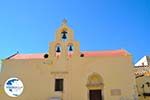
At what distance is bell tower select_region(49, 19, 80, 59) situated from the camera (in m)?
23.0

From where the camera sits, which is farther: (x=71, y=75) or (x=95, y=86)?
(x=71, y=75)

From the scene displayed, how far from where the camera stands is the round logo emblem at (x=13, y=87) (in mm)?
22045

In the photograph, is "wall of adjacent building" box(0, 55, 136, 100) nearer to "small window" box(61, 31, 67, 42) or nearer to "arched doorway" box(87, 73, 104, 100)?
"arched doorway" box(87, 73, 104, 100)

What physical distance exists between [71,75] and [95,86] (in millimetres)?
2693

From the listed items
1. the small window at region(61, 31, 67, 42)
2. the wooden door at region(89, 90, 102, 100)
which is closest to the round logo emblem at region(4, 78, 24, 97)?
the small window at region(61, 31, 67, 42)

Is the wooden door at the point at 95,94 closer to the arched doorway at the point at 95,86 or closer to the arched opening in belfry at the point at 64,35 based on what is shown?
the arched doorway at the point at 95,86

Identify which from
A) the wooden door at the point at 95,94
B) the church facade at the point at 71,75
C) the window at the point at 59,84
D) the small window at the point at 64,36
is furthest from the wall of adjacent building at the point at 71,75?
the small window at the point at 64,36

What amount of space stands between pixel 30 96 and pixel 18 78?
7.70 feet

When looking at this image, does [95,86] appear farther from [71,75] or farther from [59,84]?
[59,84]

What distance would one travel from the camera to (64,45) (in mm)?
23375

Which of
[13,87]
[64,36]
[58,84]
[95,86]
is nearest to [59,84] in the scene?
[58,84]

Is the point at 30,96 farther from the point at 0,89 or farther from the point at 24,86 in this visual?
the point at 0,89

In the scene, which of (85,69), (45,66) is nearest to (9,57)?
(45,66)

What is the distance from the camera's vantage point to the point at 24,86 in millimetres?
22109
